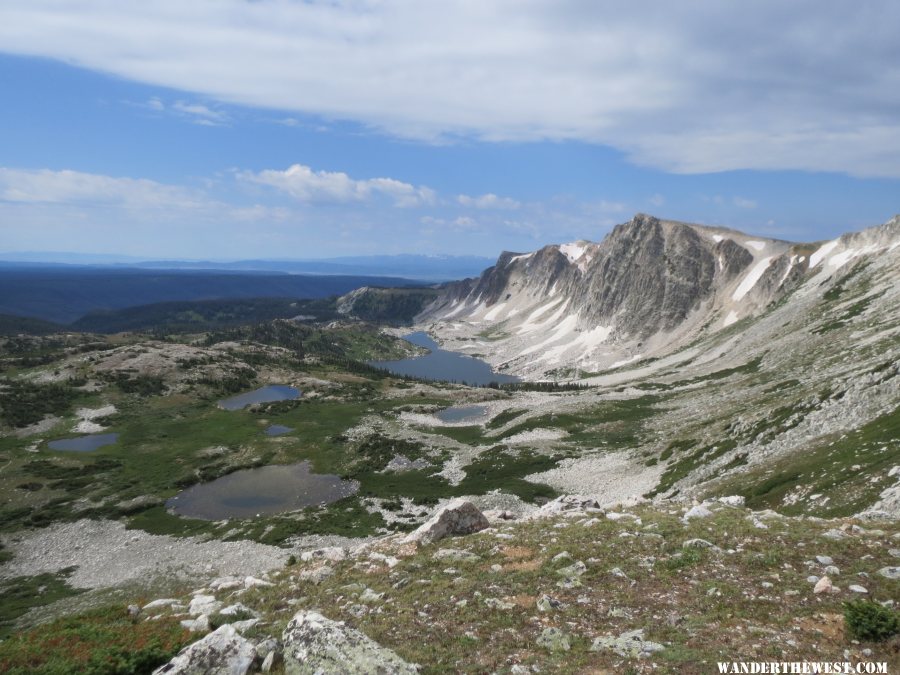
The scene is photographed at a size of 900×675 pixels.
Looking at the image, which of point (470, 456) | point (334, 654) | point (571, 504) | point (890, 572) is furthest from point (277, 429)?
point (890, 572)

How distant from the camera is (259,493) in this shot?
7938 cm

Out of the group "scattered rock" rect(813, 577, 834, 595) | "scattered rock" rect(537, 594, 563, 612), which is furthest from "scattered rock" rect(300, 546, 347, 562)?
"scattered rock" rect(813, 577, 834, 595)

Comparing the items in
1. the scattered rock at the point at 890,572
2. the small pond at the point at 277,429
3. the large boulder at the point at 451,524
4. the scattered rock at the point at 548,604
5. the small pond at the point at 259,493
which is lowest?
the small pond at the point at 277,429

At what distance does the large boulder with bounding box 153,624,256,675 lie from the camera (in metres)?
13.6

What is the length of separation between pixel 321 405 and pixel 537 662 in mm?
134327

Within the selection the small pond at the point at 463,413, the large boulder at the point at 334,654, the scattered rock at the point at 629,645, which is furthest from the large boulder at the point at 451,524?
the small pond at the point at 463,413

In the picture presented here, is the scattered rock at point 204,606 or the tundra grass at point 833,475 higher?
the tundra grass at point 833,475

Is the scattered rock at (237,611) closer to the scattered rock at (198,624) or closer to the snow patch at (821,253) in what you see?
the scattered rock at (198,624)

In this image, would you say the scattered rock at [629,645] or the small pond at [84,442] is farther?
the small pond at [84,442]

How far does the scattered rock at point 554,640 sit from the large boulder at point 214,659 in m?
8.32

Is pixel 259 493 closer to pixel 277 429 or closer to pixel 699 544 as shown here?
pixel 277 429

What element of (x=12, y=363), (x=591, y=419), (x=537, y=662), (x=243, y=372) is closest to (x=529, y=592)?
(x=537, y=662)

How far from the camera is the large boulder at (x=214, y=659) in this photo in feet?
44.7

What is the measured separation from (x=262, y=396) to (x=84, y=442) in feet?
174
